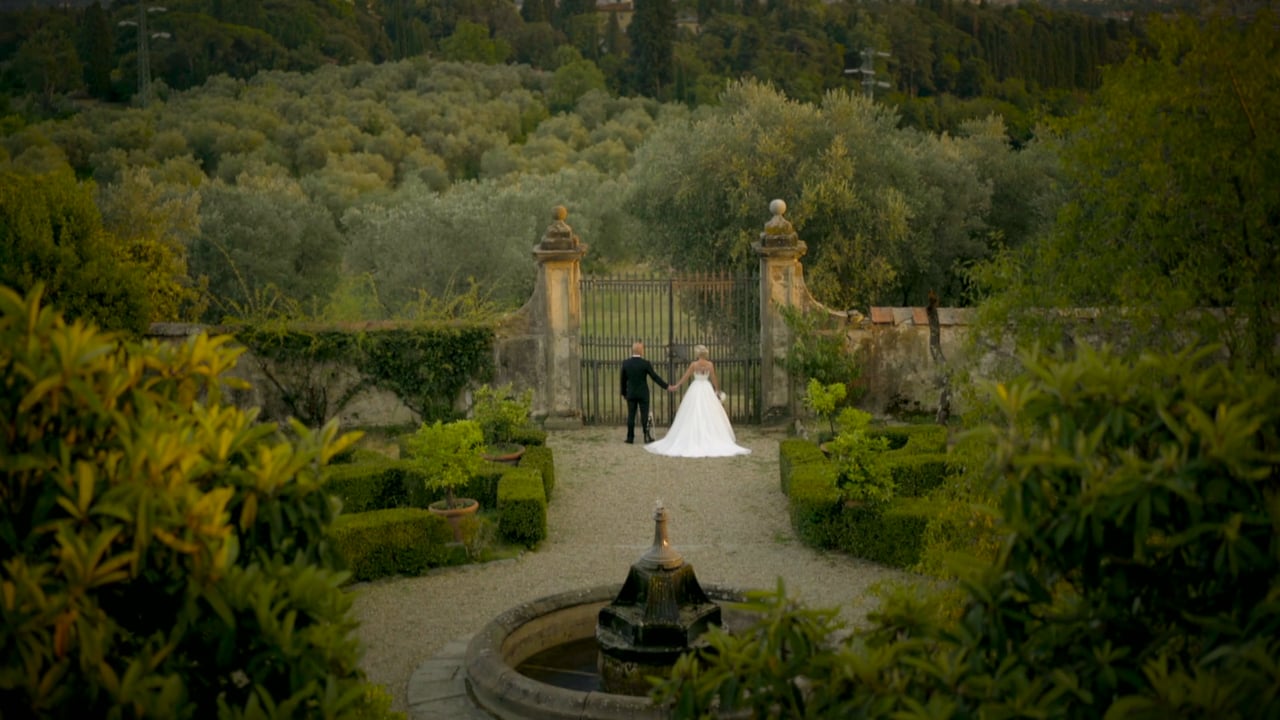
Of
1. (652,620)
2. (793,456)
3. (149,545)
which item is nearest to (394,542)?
(652,620)

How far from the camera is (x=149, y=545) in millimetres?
3533

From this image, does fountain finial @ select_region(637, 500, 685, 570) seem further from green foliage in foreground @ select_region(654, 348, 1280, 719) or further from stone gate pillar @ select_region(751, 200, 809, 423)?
stone gate pillar @ select_region(751, 200, 809, 423)

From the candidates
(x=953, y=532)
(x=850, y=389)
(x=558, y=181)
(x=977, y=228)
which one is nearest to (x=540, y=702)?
(x=953, y=532)

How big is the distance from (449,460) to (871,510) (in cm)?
415

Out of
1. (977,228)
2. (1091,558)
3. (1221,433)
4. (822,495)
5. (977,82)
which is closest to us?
(1221,433)

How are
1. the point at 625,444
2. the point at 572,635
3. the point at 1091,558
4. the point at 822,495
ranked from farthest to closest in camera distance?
1. the point at 625,444
2. the point at 822,495
3. the point at 572,635
4. the point at 1091,558

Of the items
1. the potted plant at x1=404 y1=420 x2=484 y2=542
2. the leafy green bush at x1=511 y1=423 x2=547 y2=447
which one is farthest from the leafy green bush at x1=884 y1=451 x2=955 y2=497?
the potted plant at x1=404 y1=420 x2=484 y2=542

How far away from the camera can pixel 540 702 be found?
7680 mm

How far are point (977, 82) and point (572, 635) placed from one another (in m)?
35.3

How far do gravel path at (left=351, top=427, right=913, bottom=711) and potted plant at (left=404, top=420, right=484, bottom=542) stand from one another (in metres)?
0.73

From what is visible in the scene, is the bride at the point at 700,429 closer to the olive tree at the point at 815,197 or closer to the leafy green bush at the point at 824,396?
the leafy green bush at the point at 824,396

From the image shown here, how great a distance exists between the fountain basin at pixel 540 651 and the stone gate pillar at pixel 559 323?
806 centimetres

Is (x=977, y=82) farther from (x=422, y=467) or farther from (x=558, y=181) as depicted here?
(x=422, y=467)

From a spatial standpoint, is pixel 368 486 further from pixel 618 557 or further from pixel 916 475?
pixel 916 475
